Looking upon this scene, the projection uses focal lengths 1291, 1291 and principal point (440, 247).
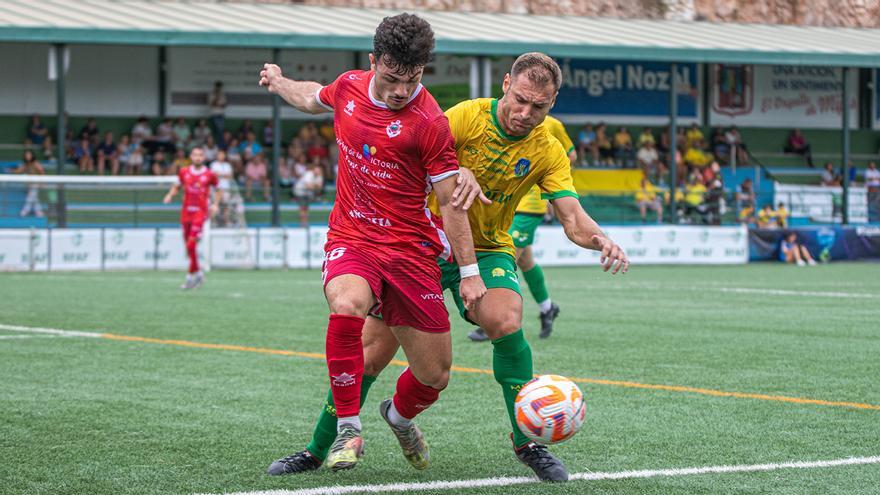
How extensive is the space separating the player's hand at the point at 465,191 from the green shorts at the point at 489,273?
57cm

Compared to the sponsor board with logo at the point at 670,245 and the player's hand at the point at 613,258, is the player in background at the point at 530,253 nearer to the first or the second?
the player's hand at the point at 613,258

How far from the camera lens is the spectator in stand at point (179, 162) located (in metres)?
29.3

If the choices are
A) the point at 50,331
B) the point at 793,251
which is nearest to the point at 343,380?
the point at 50,331

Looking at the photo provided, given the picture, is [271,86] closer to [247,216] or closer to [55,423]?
[55,423]

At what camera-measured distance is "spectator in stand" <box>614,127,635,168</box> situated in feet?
115

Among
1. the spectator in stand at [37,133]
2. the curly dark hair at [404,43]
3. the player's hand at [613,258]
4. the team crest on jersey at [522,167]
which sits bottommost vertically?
the player's hand at [613,258]

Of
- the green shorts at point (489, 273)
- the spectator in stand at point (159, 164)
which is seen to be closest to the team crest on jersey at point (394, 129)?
the green shorts at point (489, 273)

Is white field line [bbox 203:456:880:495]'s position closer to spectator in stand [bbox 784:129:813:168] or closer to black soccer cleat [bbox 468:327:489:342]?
black soccer cleat [bbox 468:327:489:342]

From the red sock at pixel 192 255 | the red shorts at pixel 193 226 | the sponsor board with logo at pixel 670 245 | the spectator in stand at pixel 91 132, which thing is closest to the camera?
the red sock at pixel 192 255

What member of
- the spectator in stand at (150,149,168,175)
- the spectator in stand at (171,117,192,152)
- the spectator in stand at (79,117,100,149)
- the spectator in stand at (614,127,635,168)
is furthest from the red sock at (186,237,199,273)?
the spectator in stand at (614,127,635,168)

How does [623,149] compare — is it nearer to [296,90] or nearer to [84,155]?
[84,155]

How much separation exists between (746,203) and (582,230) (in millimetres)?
27515

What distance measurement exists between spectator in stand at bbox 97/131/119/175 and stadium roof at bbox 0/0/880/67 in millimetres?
2925

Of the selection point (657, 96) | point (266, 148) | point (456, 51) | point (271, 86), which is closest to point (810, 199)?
point (657, 96)
